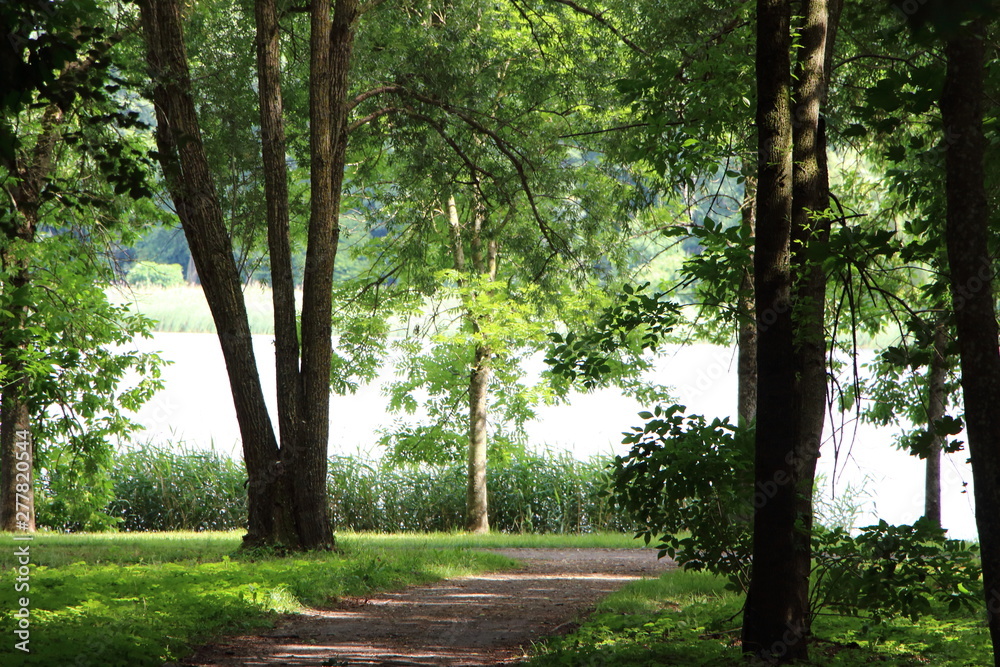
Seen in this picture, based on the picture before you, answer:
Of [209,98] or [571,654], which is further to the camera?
[209,98]

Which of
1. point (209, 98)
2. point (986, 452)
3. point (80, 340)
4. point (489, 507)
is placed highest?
point (209, 98)

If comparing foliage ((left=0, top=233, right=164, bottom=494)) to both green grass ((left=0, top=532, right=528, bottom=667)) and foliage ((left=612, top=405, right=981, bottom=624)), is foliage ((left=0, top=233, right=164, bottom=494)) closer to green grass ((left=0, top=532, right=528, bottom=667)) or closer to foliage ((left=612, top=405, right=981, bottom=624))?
green grass ((left=0, top=532, right=528, bottom=667))

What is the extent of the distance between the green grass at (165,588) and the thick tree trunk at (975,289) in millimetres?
4419

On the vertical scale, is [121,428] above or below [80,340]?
below

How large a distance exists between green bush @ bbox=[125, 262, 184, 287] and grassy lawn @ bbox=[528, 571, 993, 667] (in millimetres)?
24771

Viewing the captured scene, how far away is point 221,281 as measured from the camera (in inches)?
383

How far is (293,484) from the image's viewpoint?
9.91 metres

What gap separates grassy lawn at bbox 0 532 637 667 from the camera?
505cm

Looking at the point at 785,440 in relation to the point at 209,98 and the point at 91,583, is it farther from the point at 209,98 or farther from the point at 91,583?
the point at 209,98

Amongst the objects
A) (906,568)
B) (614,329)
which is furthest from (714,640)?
(614,329)

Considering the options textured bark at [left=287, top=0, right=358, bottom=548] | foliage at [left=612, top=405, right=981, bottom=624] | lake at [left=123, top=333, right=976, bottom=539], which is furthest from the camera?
lake at [left=123, top=333, right=976, bottom=539]

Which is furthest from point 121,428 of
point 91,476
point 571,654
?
point 571,654

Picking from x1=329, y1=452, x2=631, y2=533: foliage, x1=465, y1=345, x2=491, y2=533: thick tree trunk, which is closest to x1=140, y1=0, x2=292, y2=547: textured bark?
x1=329, y1=452, x2=631, y2=533: foliage

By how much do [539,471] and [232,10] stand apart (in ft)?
32.9
